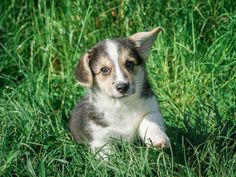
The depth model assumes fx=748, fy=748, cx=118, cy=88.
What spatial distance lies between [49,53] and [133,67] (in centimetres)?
237

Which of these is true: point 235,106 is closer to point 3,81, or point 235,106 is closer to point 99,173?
point 99,173

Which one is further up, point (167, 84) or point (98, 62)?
point (98, 62)

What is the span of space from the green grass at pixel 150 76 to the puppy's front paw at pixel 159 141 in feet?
0.25

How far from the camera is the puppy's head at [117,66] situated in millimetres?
6129

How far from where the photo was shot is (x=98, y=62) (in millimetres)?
6367

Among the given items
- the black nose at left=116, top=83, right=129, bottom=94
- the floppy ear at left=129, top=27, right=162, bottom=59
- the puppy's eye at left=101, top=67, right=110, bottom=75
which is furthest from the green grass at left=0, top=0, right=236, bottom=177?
the floppy ear at left=129, top=27, right=162, bottom=59

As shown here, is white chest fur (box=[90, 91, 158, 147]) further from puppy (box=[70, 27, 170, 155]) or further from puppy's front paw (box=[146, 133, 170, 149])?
puppy's front paw (box=[146, 133, 170, 149])

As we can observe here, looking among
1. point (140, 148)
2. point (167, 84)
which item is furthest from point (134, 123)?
point (167, 84)

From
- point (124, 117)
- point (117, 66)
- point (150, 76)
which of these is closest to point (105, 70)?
point (117, 66)

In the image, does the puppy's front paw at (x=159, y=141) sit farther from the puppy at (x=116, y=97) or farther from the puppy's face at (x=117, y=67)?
the puppy's face at (x=117, y=67)

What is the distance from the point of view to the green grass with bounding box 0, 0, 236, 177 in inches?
237

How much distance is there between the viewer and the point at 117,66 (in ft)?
20.4

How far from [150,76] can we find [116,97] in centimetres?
174

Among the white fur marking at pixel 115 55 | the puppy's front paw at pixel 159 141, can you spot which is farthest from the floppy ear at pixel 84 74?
the puppy's front paw at pixel 159 141
